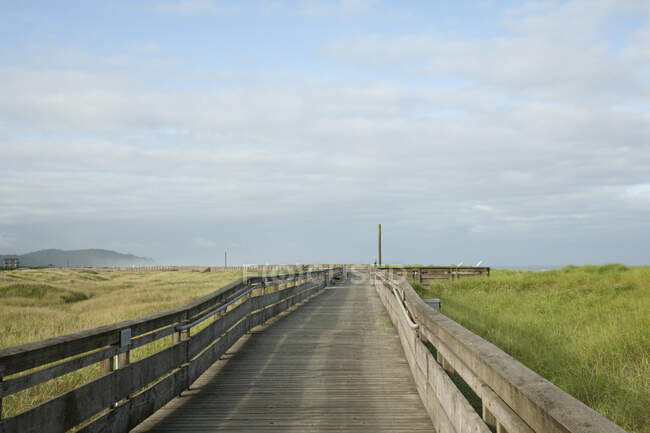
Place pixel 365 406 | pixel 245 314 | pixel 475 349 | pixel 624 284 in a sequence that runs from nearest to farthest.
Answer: pixel 475 349
pixel 365 406
pixel 245 314
pixel 624 284

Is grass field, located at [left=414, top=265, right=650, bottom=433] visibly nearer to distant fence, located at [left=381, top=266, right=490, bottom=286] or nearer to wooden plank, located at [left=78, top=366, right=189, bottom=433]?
wooden plank, located at [left=78, top=366, right=189, bottom=433]

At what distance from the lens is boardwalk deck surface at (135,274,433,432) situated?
5.82 m

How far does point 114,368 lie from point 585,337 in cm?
1071

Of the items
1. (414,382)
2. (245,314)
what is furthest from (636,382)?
(245,314)

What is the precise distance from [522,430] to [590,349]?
922cm

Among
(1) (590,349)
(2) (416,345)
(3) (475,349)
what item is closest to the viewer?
(3) (475,349)

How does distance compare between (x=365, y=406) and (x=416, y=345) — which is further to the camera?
(x=416, y=345)

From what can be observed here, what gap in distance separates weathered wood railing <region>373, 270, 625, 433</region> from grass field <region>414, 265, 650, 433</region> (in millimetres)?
2859

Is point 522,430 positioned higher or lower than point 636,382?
higher

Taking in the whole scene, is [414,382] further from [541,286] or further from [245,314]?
[541,286]

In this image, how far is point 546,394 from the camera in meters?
2.53

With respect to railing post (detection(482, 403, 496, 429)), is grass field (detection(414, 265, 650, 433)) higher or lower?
lower

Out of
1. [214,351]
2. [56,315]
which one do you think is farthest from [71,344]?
[56,315]

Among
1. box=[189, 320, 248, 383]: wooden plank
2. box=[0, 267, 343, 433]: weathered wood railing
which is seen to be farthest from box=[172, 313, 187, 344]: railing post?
box=[189, 320, 248, 383]: wooden plank
